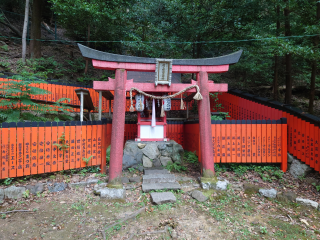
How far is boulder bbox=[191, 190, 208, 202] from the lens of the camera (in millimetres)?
4939

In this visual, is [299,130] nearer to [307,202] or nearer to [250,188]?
[307,202]

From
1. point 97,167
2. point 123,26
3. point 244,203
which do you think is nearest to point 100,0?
point 123,26

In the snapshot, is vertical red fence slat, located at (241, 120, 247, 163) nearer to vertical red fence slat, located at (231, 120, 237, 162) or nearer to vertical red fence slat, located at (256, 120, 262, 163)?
vertical red fence slat, located at (231, 120, 237, 162)

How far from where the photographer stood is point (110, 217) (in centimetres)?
412

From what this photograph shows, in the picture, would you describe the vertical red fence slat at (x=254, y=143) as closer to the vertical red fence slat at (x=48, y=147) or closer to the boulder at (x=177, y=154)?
the boulder at (x=177, y=154)

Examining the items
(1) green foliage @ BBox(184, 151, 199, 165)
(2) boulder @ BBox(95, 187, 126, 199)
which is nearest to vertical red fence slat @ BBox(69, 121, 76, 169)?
(2) boulder @ BBox(95, 187, 126, 199)

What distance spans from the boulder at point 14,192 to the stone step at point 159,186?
317 centimetres

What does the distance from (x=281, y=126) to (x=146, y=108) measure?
529 cm

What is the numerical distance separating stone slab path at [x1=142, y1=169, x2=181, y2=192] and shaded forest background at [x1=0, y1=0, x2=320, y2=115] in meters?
6.10

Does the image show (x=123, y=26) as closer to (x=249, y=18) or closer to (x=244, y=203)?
(x=249, y=18)

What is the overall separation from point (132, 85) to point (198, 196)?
3.85 m

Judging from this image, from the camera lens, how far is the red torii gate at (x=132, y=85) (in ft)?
17.5

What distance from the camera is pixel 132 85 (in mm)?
5723

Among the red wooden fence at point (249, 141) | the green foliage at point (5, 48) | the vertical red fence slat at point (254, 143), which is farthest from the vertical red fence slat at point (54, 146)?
the green foliage at point (5, 48)
